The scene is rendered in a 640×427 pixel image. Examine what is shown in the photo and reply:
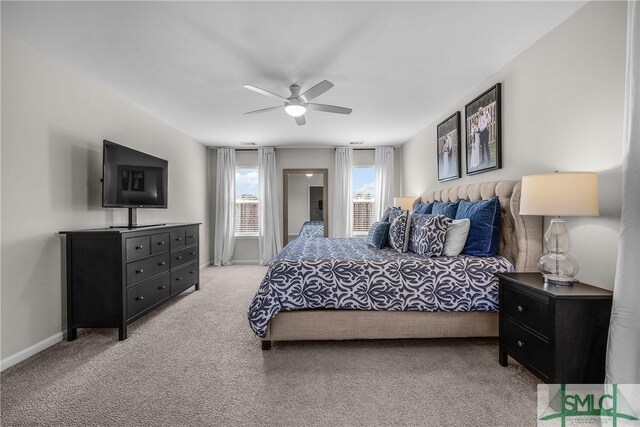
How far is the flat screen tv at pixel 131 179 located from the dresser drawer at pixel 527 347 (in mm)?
3545

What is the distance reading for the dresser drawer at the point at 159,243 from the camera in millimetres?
3066

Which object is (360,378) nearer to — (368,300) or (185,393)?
(368,300)

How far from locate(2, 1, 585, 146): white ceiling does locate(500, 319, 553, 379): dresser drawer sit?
2.13 metres

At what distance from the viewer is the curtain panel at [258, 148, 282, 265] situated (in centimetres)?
609

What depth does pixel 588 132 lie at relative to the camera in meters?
1.94

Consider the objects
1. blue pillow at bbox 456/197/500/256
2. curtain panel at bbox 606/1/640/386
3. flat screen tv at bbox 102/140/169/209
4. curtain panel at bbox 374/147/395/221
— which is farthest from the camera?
curtain panel at bbox 374/147/395/221

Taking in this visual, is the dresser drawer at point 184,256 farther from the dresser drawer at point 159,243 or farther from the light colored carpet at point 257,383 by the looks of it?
the light colored carpet at point 257,383

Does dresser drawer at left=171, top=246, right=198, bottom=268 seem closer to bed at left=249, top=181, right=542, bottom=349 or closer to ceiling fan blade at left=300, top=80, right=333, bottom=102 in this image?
bed at left=249, top=181, right=542, bottom=349

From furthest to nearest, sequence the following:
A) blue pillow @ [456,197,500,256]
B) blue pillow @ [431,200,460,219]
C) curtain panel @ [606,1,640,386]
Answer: blue pillow @ [431,200,460,219] → blue pillow @ [456,197,500,256] → curtain panel @ [606,1,640,386]

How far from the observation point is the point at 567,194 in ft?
5.58

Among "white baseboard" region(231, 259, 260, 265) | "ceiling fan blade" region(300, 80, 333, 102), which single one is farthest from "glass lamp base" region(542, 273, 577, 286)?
"white baseboard" region(231, 259, 260, 265)

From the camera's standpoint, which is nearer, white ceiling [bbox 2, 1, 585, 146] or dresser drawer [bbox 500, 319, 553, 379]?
dresser drawer [bbox 500, 319, 553, 379]

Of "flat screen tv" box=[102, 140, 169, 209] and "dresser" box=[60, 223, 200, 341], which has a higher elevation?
"flat screen tv" box=[102, 140, 169, 209]

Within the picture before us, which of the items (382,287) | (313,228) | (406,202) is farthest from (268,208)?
(382,287)
